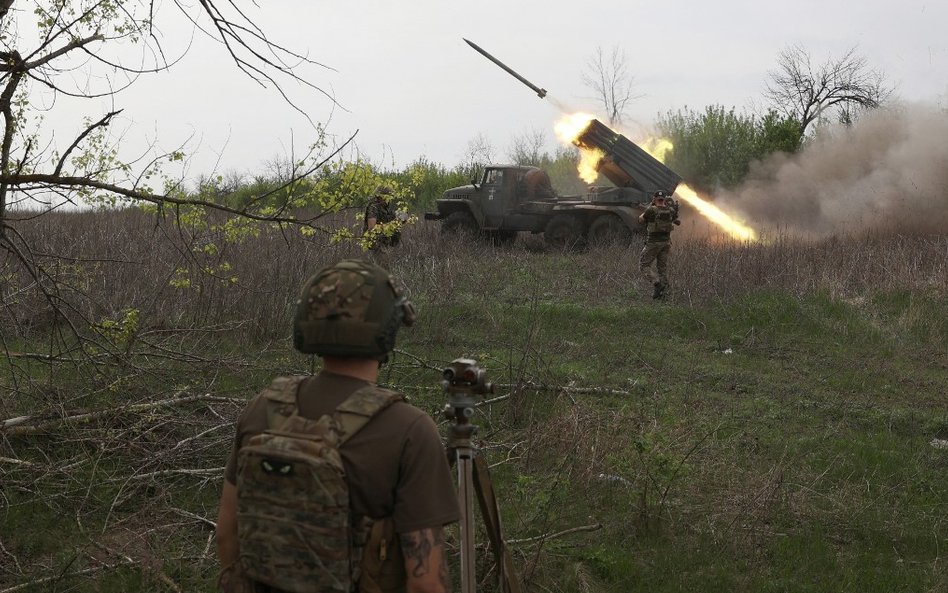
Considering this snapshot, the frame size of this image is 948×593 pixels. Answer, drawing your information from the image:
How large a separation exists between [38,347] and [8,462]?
4.29 m

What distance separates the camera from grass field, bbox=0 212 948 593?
479cm

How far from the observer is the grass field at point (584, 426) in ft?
15.7

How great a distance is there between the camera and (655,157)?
68.1 ft

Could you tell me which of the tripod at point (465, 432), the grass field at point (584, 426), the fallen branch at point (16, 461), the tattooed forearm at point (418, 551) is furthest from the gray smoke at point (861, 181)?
the tattooed forearm at point (418, 551)

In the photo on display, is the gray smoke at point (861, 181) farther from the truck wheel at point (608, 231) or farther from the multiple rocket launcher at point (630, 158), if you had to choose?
the truck wheel at point (608, 231)

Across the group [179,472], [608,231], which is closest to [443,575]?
[179,472]

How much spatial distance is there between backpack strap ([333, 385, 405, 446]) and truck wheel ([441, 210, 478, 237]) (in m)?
17.4

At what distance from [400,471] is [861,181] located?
23.2 m

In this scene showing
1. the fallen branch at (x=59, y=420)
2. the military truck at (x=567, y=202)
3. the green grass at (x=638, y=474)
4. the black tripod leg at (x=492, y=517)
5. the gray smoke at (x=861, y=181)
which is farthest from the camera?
the gray smoke at (x=861, y=181)

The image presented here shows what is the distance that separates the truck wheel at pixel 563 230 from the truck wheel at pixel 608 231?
0.28 metres

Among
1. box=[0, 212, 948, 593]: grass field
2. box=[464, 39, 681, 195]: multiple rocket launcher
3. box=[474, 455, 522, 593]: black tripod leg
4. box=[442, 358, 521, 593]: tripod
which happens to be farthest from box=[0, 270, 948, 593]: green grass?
box=[464, 39, 681, 195]: multiple rocket launcher

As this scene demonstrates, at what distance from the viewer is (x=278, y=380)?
2234mm

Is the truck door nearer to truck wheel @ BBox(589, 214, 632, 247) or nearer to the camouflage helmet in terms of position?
truck wheel @ BBox(589, 214, 632, 247)

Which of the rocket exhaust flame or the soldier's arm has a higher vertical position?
the rocket exhaust flame
